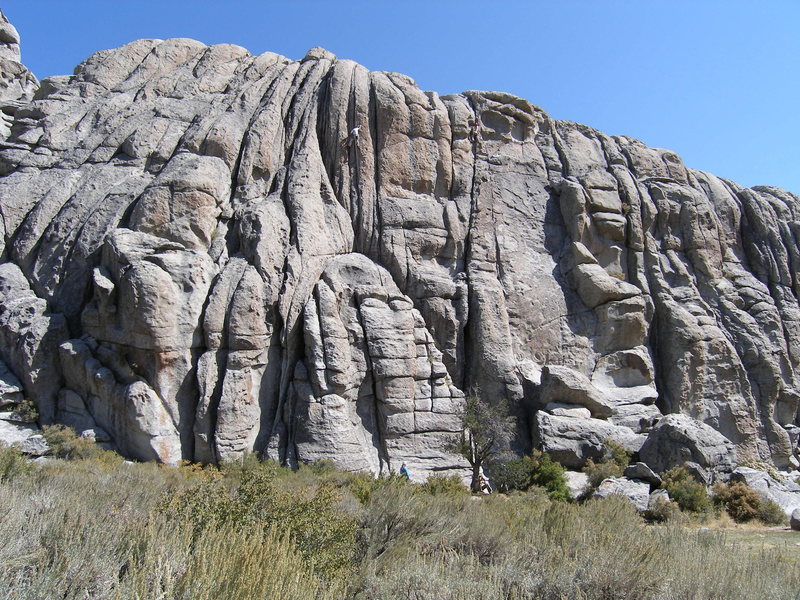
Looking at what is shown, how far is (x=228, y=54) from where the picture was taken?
2780 centimetres

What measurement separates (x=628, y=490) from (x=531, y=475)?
3.09 metres

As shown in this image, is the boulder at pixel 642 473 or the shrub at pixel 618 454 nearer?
the boulder at pixel 642 473

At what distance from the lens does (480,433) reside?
1914 centimetres

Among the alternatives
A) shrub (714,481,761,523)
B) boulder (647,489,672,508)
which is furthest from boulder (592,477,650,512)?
shrub (714,481,761,523)

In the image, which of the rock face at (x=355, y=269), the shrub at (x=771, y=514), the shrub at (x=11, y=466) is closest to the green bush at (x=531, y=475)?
the rock face at (x=355, y=269)

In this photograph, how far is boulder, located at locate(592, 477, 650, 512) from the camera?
1534cm

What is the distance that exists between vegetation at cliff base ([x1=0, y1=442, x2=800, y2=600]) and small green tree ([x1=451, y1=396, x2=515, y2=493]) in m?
9.06

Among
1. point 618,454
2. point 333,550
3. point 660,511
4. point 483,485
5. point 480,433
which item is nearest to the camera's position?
point 333,550

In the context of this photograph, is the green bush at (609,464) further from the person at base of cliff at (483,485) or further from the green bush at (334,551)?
the green bush at (334,551)

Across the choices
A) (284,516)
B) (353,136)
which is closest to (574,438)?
(284,516)

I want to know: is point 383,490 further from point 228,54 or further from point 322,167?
point 228,54

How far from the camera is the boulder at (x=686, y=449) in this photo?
17906 millimetres

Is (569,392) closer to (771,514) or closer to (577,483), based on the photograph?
(577,483)

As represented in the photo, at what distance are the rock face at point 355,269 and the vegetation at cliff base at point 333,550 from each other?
8.95 metres
